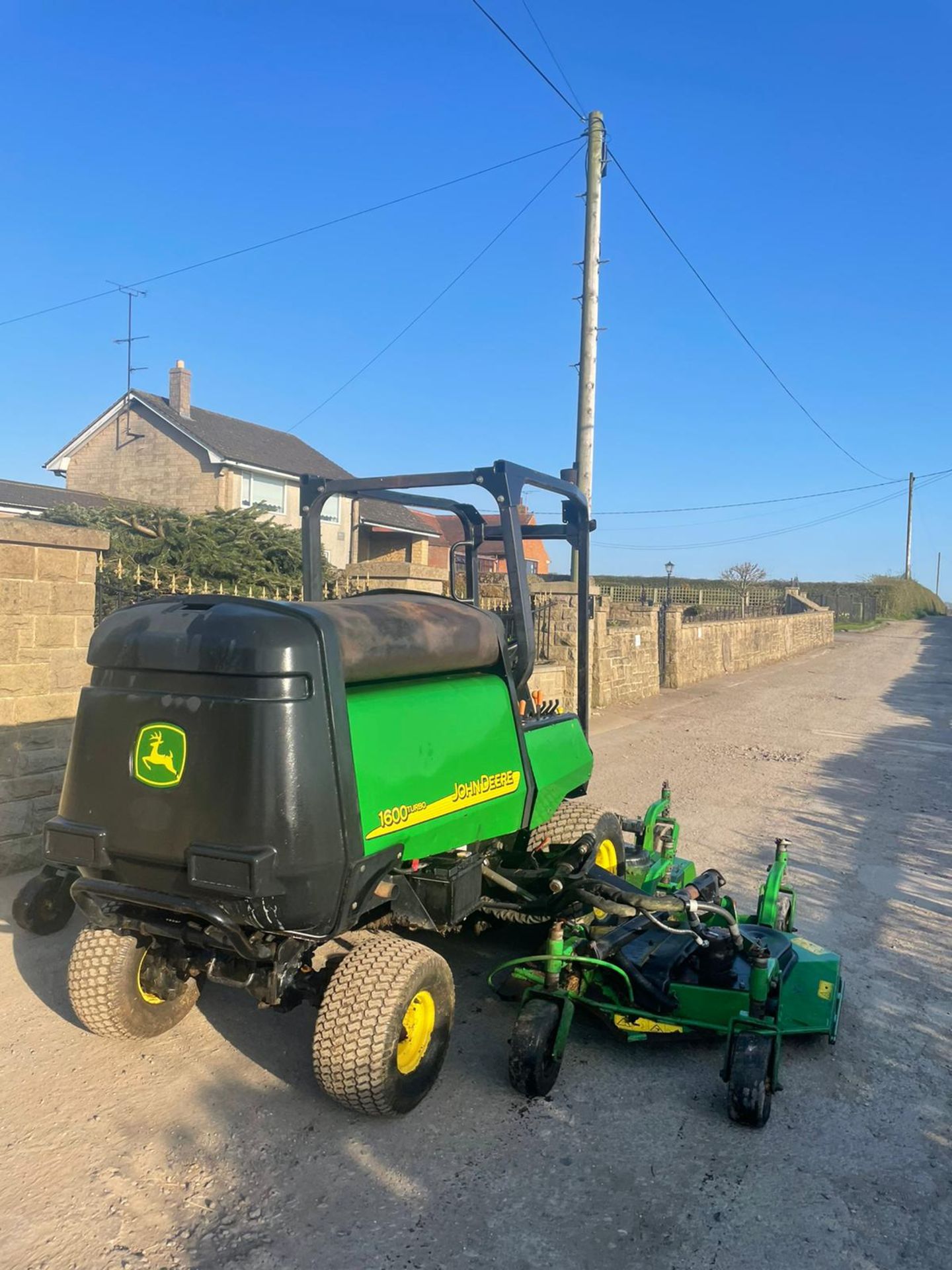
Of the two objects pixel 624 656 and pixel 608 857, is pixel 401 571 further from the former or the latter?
pixel 624 656

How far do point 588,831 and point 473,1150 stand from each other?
6.01 feet

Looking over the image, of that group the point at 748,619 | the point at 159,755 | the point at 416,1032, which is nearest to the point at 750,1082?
the point at 416,1032

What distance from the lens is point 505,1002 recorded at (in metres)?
4.09

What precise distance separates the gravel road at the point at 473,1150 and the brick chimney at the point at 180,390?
23.9 m

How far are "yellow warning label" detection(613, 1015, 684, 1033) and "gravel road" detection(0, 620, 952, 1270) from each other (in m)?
0.19

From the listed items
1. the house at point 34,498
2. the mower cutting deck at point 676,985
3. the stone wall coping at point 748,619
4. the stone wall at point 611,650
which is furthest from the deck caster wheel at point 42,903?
the house at point 34,498

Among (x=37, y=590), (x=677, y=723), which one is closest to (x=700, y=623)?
(x=677, y=723)

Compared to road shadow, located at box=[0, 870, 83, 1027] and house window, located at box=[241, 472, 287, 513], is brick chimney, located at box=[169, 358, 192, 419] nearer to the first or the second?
house window, located at box=[241, 472, 287, 513]

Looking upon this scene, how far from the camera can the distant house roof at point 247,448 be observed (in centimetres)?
2506

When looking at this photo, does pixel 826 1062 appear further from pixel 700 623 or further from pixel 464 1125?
pixel 700 623

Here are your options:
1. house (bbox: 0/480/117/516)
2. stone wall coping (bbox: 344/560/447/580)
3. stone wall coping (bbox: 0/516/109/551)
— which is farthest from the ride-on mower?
house (bbox: 0/480/117/516)

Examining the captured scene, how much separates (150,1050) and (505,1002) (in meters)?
1.51

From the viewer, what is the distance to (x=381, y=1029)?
9.92ft

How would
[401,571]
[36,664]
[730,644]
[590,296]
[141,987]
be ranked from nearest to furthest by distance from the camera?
1. [141,987]
2. [36,664]
3. [401,571]
4. [590,296]
5. [730,644]
